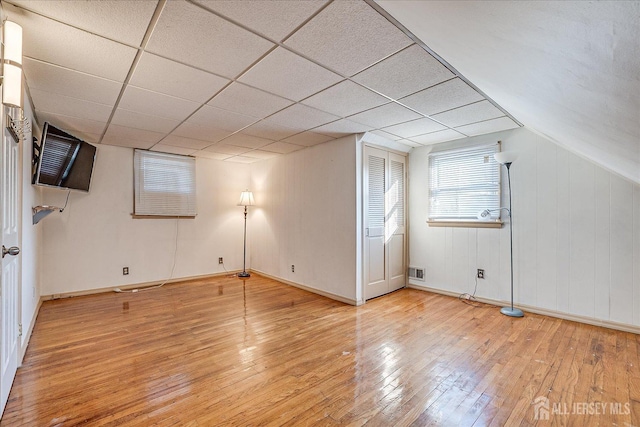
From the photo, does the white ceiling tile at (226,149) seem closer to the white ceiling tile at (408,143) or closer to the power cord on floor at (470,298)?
the white ceiling tile at (408,143)

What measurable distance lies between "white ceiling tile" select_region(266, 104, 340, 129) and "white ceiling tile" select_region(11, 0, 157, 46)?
144 cm

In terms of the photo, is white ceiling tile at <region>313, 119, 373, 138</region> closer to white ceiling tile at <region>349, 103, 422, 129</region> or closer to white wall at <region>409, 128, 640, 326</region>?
white ceiling tile at <region>349, 103, 422, 129</region>

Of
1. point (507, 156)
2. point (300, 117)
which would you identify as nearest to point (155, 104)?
point (300, 117)

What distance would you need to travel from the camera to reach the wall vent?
4504mm

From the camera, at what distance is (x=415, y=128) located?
357 cm

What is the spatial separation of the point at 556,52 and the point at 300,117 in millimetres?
2444

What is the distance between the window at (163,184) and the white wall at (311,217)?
1.27 metres

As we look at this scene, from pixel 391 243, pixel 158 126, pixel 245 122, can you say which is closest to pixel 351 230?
pixel 391 243

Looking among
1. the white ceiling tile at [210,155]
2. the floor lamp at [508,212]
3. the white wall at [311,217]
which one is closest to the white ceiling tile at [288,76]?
the white wall at [311,217]

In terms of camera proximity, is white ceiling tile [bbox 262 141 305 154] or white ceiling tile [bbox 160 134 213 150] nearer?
white ceiling tile [bbox 160 134 213 150]

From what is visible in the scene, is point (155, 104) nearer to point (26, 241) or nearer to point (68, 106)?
point (68, 106)

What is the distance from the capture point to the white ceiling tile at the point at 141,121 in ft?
10.1

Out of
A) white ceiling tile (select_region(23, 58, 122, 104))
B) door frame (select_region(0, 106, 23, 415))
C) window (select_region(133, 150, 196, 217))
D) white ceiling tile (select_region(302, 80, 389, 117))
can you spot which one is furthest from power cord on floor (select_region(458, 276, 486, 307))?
window (select_region(133, 150, 196, 217))

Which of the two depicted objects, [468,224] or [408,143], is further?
[408,143]
